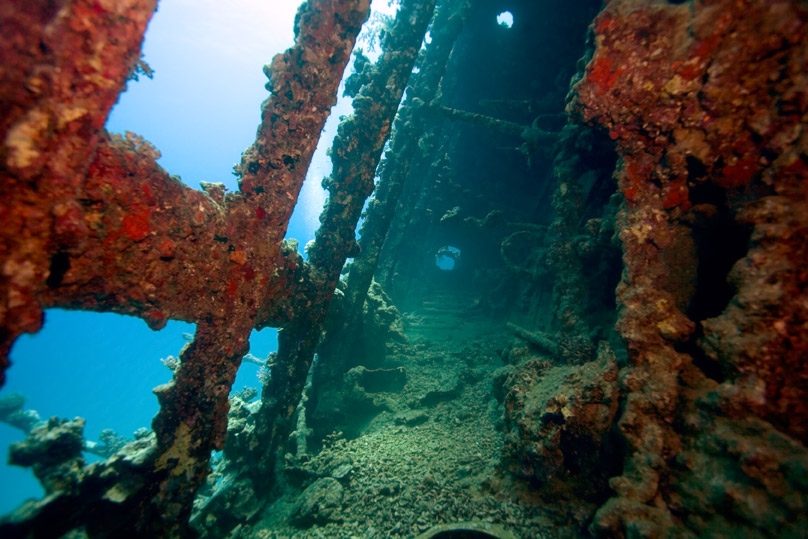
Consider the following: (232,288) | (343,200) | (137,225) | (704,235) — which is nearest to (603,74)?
(704,235)

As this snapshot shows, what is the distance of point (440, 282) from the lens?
14891 mm

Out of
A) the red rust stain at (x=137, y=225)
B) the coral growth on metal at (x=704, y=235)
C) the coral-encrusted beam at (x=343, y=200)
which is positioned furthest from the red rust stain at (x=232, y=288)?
the coral growth on metal at (x=704, y=235)

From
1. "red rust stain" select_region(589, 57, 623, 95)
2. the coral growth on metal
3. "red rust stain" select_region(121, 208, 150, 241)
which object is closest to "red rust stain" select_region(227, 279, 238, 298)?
"red rust stain" select_region(121, 208, 150, 241)

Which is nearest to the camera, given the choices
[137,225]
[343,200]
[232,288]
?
[137,225]

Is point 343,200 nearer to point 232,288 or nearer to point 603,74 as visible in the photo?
point 232,288

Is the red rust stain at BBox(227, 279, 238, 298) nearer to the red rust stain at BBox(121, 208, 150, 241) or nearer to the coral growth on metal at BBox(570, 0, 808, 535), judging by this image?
the red rust stain at BBox(121, 208, 150, 241)

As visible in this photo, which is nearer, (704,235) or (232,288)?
(704,235)

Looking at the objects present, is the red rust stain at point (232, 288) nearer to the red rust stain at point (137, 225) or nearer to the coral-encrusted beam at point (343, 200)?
the red rust stain at point (137, 225)

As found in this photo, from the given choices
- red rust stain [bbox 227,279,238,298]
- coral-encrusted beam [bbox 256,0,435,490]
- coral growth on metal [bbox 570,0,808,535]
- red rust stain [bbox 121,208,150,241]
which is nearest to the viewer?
coral growth on metal [bbox 570,0,808,535]

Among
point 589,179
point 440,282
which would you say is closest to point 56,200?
point 589,179

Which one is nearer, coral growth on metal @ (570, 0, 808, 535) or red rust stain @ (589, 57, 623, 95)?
coral growth on metal @ (570, 0, 808, 535)

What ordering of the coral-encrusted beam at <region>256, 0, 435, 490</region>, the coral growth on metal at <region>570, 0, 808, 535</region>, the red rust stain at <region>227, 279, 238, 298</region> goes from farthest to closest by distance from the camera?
the coral-encrusted beam at <region>256, 0, 435, 490</region> → the red rust stain at <region>227, 279, 238, 298</region> → the coral growth on metal at <region>570, 0, 808, 535</region>

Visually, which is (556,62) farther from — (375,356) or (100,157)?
(100,157)

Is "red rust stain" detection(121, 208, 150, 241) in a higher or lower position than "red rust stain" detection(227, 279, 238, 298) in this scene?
higher
